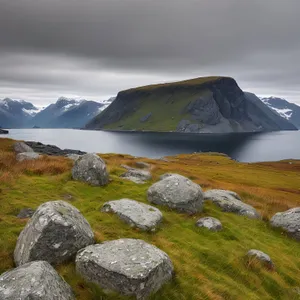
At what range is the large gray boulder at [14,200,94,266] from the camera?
39.5 ft

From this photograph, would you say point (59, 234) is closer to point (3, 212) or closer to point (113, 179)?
point (3, 212)

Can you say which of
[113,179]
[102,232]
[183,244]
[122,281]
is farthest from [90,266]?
[113,179]

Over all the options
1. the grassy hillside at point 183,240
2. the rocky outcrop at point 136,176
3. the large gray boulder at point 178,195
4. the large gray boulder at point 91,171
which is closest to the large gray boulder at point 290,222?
the grassy hillside at point 183,240

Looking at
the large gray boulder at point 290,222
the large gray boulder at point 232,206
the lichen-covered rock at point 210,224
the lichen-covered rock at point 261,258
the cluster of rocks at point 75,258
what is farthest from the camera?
the large gray boulder at point 232,206

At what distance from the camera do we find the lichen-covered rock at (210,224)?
63.4ft

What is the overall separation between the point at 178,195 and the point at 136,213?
15.8ft

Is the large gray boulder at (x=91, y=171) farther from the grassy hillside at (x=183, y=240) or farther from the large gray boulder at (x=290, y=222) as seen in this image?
the large gray boulder at (x=290, y=222)

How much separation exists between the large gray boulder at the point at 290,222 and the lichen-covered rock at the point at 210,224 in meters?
6.90

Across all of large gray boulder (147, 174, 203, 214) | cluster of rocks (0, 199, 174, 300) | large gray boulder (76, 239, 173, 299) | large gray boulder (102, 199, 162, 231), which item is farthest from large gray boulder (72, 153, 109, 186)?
large gray boulder (76, 239, 173, 299)

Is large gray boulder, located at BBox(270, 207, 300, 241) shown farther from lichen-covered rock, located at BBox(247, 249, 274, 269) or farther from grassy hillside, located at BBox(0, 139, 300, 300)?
lichen-covered rock, located at BBox(247, 249, 274, 269)

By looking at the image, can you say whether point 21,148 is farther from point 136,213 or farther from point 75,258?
point 75,258

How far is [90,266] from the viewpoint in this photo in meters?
11.8

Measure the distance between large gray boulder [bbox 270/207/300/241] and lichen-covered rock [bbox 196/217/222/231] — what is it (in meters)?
6.90

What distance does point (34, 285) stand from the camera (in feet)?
31.7
